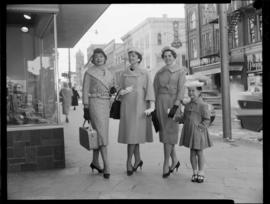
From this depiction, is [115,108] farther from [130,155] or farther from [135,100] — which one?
[130,155]

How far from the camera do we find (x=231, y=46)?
693 cm

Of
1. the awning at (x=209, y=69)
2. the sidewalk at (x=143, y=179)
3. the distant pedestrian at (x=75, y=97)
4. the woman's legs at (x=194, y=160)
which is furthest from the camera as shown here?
the distant pedestrian at (x=75, y=97)

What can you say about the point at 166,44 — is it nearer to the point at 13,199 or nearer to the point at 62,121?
the point at 62,121

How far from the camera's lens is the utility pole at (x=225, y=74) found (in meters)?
6.64

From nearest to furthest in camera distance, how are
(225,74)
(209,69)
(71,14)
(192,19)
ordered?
(192,19), (71,14), (209,69), (225,74)

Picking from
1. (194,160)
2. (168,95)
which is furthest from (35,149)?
(194,160)

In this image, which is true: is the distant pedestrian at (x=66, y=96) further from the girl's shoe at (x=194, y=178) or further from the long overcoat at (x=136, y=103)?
the girl's shoe at (x=194, y=178)

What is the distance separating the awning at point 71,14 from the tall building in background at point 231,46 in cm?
123

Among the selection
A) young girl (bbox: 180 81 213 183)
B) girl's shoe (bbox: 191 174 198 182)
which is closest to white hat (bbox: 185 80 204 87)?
young girl (bbox: 180 81 213 183)

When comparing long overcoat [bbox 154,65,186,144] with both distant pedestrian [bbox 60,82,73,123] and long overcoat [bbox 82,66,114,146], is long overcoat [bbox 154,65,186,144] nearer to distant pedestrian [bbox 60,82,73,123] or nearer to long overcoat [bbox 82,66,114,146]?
long overcoat [bbox 82,66,114,146]

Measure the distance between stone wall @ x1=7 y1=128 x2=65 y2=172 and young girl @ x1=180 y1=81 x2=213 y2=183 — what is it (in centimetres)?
188

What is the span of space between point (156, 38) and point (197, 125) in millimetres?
1198

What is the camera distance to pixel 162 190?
13.3 ft

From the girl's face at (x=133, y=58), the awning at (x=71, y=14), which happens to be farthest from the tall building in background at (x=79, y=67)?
the girl's face at (x=133, y=58)
